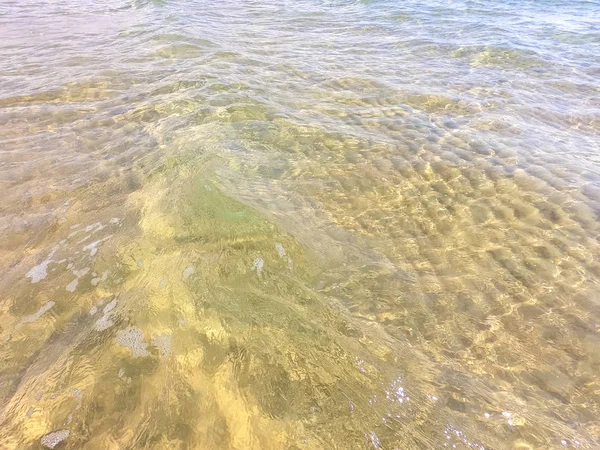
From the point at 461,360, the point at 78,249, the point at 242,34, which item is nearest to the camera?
the point at 461,360

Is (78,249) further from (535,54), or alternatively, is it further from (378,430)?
(535,54)

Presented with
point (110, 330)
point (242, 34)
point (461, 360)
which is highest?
point (242, 34)

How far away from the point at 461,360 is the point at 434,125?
423cm

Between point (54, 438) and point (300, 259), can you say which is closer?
point (54, 438)

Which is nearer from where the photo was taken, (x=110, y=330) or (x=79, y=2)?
(x=110, y=330)

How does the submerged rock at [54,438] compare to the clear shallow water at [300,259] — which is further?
the clear shallow water at [300,259]

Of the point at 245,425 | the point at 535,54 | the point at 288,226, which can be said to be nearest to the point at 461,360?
the point at 245,425

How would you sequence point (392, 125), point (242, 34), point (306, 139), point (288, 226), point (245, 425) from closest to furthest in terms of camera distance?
point (245, 425), point (288, 226), point (306, 139), point (392, 125), point (242, 34)

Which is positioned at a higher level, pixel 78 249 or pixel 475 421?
pixel 78 249

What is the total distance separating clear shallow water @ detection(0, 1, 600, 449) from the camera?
2.34 meters

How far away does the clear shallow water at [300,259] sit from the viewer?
2340 mm

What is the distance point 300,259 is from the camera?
3.53m

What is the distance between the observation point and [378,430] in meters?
2.24

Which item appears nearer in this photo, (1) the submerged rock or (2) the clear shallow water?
(1) the submerged rock
